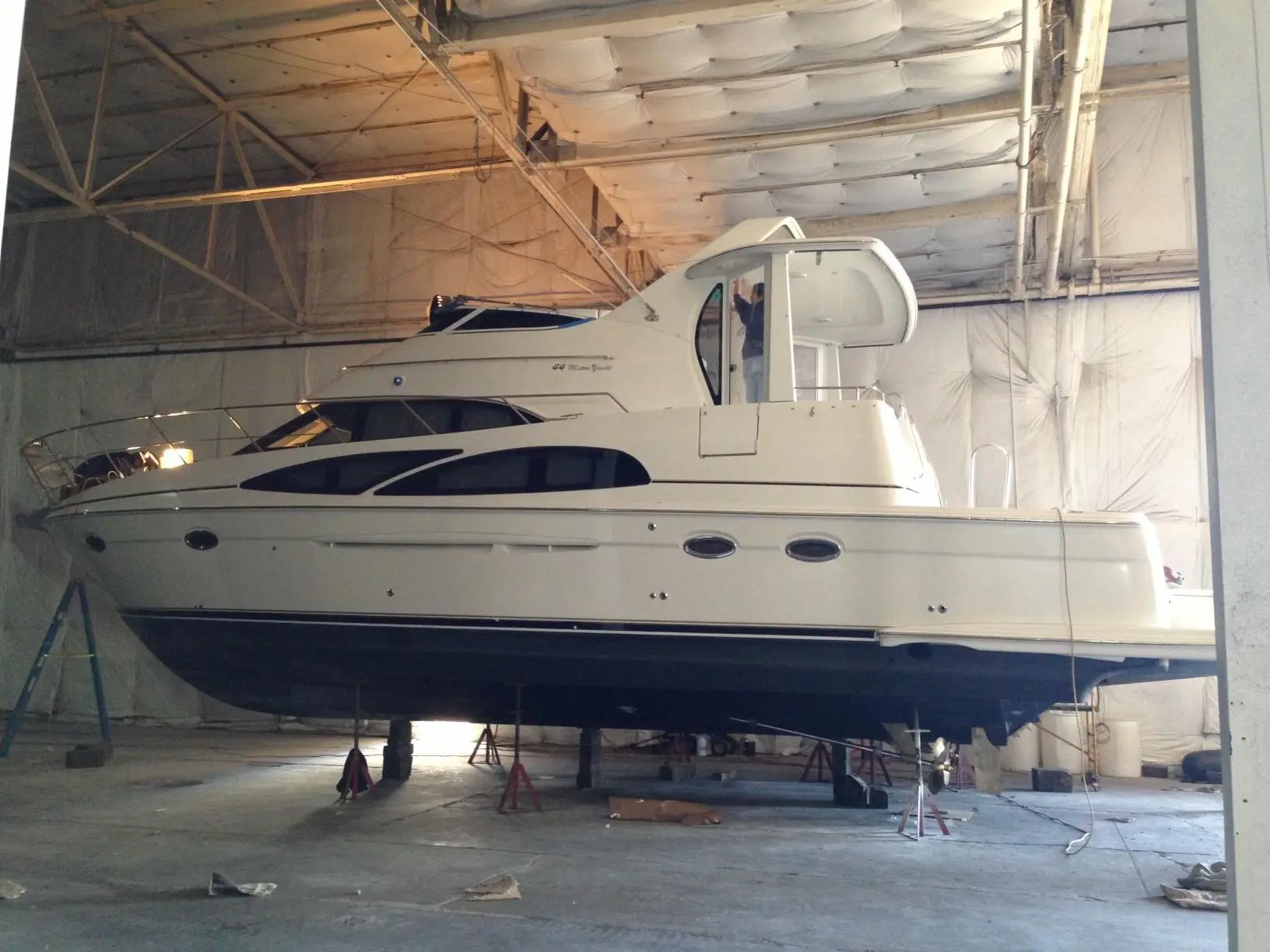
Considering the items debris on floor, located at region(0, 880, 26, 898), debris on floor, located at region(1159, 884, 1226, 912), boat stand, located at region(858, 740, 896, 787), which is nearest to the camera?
debris on floor, located at region(0, 880, 26, 898)

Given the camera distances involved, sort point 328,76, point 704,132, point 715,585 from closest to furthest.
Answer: point 715,585 < point 704,132 < point 328,76

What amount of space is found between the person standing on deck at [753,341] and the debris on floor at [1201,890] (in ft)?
9.41

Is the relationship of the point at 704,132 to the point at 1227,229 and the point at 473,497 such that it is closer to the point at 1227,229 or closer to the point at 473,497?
the point at 473,497

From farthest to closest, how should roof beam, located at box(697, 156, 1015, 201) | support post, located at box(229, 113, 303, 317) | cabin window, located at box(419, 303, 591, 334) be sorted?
support post, located at box(229, 113, 303, 317) → roof beam, located at box(697, 156, 1015, 201) → cabin window, located at box(419, 303, 591, 334)

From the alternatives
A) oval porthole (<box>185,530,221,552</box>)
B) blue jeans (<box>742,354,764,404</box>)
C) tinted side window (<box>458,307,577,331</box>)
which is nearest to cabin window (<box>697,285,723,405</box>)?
blue jeans (<box>742,354,764,404</box>)

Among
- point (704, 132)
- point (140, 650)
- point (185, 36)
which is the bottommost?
point (140, 650)

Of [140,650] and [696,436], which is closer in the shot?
[696,436]

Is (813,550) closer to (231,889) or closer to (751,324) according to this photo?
(751,324)

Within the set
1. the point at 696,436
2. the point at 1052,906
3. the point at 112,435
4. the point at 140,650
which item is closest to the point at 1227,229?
the point at 1052,906

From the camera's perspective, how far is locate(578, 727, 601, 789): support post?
20.2 feet

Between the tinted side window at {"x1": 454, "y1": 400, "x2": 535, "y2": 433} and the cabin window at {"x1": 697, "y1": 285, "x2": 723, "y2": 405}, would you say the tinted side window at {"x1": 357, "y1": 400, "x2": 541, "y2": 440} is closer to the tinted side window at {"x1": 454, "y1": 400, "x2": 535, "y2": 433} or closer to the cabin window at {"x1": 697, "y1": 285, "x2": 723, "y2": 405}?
the tinted side window at {"x1": 454, "y1": 400, "x2": 535, "y2": 433}

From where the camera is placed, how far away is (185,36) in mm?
7770

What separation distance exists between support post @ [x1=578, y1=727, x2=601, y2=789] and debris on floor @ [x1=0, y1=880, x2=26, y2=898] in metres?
3.30

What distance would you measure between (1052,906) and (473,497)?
3.14 metres
